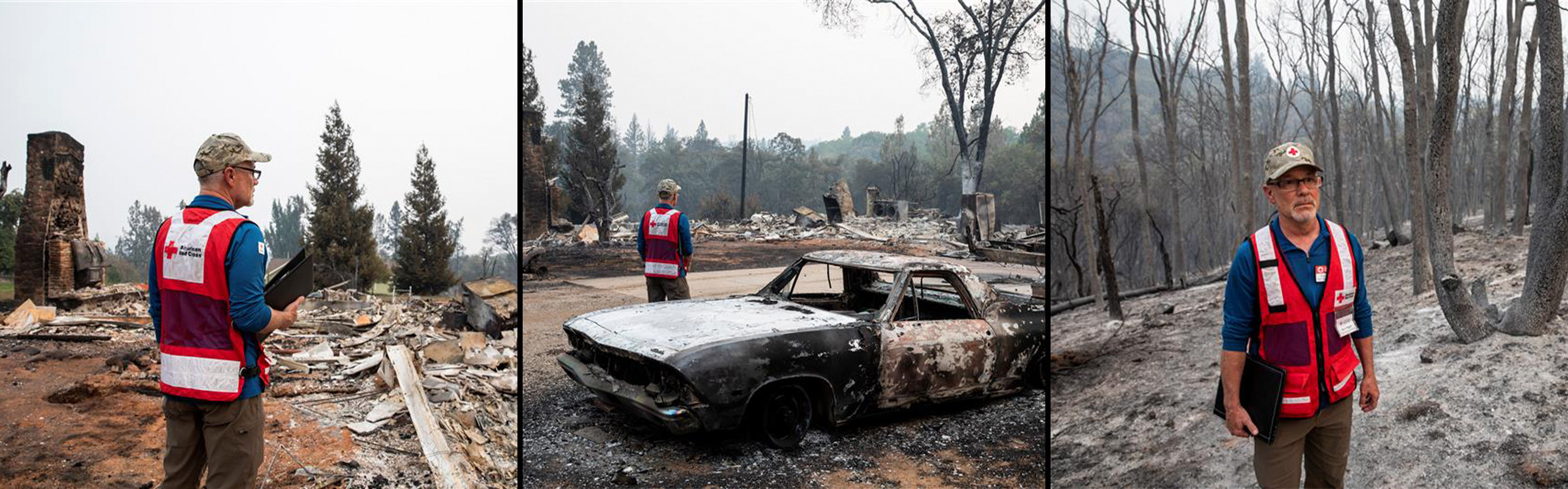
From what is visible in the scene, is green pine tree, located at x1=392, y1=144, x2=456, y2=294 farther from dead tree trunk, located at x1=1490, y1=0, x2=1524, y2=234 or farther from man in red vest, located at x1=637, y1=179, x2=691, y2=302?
dead tree trunk, located at x1=1490, y1=0, x2=1524, y2=234

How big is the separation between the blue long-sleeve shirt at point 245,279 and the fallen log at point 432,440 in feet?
4.67

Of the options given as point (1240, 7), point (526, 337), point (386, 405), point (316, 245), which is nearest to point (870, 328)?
→ point (526, 337)

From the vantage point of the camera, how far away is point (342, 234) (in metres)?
15.1

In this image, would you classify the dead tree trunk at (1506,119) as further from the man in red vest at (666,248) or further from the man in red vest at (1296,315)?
the man in red vest at (666,248)

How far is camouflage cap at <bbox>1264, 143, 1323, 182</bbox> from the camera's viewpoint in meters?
2.40

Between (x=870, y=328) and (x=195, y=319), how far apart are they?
2.44 meters

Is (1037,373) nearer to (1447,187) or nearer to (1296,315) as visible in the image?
(1296,315)

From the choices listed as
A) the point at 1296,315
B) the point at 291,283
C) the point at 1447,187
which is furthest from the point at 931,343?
the point at 1447,187

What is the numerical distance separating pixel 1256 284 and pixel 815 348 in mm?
1553

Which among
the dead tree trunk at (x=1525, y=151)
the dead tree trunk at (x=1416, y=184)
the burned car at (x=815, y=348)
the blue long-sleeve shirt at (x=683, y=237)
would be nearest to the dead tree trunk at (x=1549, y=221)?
the dead tree trunk at (x=1416, y=184)

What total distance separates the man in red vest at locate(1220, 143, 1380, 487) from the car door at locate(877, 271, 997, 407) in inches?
47.0

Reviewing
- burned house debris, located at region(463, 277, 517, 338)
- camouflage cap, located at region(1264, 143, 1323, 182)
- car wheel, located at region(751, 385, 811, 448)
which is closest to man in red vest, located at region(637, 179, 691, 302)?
car wheel, located at region(751, 385, 811, 448)

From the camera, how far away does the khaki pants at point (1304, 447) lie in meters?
2.53

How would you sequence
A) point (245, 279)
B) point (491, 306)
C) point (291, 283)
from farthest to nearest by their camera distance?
1. point (491, 306)
2. point (291, 283)
3. point (245, 279)
